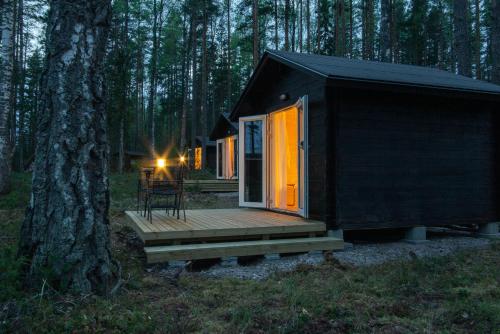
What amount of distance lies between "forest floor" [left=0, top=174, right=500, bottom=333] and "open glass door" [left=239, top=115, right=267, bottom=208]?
10.7ft

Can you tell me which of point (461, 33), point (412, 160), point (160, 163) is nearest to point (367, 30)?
point (461, 33)

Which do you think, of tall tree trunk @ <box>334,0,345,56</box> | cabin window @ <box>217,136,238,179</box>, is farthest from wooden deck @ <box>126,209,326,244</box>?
tall tree trunk @ <box>334,0,345,56</box>

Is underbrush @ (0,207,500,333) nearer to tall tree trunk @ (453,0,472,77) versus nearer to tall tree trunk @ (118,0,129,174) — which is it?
tall tree trunk @ (453,0,472,77)

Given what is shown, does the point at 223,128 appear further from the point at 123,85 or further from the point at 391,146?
the point at 391,146

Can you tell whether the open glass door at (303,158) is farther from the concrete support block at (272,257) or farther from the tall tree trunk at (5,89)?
the tall tree trunk at (5,89)

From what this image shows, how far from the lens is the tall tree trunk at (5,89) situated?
29.1 ft

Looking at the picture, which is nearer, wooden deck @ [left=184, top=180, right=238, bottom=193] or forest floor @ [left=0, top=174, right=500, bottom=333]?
forest floor @ [left=0, top=174, right=500, bottom=333]

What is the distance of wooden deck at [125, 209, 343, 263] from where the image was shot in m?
4.68

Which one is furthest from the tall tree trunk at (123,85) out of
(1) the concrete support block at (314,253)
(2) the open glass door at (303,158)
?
(1) the concrete support block at (314,253)

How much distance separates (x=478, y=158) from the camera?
6.92 metres

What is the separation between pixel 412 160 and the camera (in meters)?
6.35

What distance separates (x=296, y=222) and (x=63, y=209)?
11.4 feet

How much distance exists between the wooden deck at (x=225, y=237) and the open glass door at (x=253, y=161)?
60.4 inches

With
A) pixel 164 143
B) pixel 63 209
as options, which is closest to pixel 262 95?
pixel 63 209
